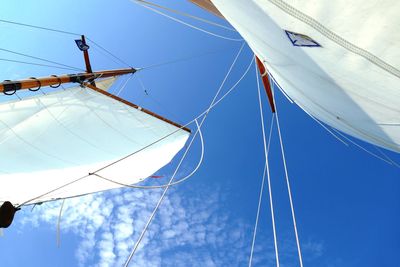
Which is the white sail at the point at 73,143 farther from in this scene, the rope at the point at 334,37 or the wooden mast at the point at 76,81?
the rope at the point at 334,37

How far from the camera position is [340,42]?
249 cm

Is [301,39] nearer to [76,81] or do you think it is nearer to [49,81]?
[49,81]

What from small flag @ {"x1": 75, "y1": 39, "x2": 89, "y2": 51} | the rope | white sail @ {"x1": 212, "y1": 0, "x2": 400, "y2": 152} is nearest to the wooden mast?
small flag @ {"x1": 75, "y1": 39, "x2": 89, "y2": 51}

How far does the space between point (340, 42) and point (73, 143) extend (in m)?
7.94

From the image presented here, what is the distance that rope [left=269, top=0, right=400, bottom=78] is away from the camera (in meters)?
2.37

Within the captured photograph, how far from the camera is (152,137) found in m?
10.2

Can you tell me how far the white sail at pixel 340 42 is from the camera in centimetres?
214

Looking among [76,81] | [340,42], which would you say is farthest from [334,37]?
[76,81]

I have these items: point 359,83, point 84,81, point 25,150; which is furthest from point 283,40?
point 84,81

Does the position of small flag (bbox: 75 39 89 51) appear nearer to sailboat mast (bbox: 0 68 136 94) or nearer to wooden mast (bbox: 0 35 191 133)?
wooden mast (bbox: 0 35 191 133)

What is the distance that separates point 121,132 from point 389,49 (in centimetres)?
847

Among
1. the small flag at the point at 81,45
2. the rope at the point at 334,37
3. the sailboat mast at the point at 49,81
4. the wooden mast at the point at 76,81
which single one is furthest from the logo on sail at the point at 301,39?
the small flag at the point at 81,45

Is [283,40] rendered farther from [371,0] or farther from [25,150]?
[25,150]

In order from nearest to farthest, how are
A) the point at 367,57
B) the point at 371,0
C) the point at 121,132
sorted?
the point at 371,0
the point at 367,57
the point at 121,132
